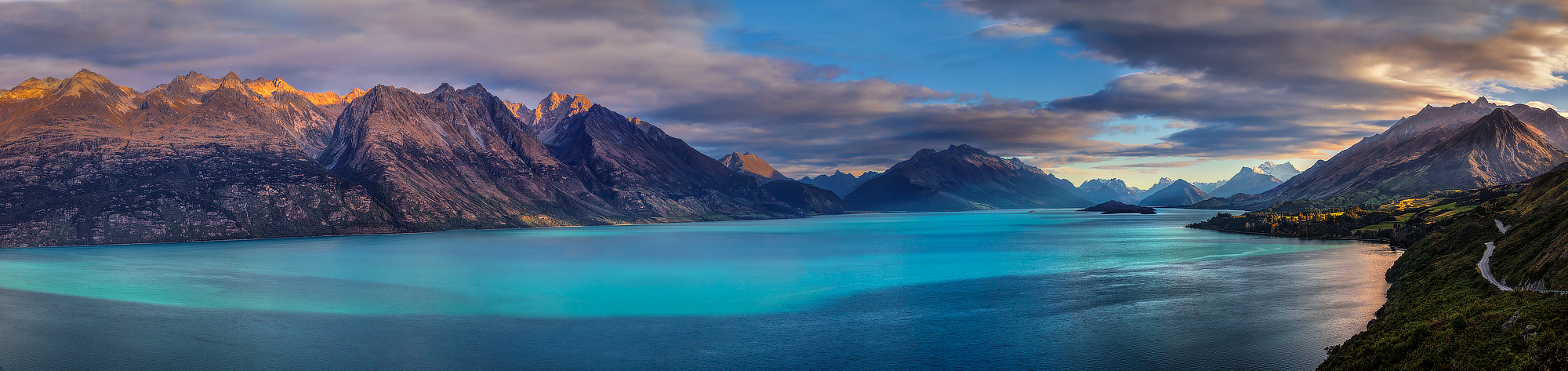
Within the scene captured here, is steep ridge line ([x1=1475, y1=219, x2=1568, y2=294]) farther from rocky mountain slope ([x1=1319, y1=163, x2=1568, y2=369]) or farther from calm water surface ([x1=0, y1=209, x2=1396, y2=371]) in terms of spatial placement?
calm water surface ([x1=0, y1=209, x2=1396, y2=371])

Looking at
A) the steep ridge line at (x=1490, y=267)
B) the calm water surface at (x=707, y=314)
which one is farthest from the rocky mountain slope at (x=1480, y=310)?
the calm water surface at (x=707, y=314)

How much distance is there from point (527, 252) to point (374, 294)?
82.7 metres

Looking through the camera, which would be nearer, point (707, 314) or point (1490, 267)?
point (1490, 267)

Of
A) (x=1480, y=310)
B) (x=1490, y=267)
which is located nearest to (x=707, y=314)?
(x=1480, y=310)

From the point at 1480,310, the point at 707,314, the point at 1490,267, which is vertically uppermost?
the point at 1490,267

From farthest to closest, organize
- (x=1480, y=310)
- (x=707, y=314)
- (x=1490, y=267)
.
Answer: (x=707, y=314) < (x=1490, y=267) < (x=1480, y=310)

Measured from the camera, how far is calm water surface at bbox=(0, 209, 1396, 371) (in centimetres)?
5025

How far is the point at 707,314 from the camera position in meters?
68.9

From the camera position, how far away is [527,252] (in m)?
170

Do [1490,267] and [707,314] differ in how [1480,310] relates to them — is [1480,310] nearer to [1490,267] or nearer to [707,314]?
[1490,267]

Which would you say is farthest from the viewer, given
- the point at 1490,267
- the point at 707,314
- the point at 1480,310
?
the point at 707,314

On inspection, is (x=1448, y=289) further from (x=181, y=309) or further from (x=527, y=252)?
(x=527, y=252)

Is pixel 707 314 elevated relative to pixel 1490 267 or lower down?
lower down

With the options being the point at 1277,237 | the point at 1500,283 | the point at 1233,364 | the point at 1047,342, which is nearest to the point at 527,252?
the point at 1047,342
